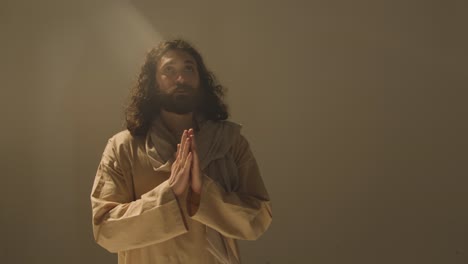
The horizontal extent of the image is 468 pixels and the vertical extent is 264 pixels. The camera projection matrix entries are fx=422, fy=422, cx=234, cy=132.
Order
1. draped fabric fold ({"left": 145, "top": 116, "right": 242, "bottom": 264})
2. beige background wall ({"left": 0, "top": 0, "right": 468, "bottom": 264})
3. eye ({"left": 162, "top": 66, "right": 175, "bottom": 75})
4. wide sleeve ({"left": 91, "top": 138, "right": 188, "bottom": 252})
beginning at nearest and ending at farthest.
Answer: wide sleeve ({"left": 91, "top": 138, "right": 188, "bottom": 252})
draped fabric fold ({"left": 145, "top": 116, "right": 242, "bottom": 264})
eye ({"left": 162, "top": 66, "right": 175, "bottom": 75})
beige background wall ({"left": 0, "top": 0, "right": 468, "bottom": 264})

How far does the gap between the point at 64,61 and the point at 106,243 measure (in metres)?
1.59

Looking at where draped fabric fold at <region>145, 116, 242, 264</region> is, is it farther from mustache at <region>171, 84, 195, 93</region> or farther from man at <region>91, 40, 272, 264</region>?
mustache at <region>171, 84, 195, 93</region>

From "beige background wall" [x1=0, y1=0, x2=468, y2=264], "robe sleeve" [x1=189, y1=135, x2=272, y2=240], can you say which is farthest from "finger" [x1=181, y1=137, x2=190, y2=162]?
"beige background wall" [x1=0, y1=0, x2=468, y2=264]

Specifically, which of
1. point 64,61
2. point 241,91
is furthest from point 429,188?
point 64,61

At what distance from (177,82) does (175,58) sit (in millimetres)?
98

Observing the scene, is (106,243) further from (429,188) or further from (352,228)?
(429,188)

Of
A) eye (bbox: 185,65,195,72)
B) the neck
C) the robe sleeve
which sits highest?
eye (bbox: 185,65,195,72)

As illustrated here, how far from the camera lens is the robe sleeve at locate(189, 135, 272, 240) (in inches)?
51.0

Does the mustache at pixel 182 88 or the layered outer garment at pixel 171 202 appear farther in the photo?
the mustache at pixel 182 88

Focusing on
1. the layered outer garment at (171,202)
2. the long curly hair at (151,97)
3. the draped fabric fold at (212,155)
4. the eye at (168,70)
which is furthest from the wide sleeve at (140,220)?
the eye at (168,70)

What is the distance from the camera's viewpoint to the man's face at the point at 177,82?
145cm

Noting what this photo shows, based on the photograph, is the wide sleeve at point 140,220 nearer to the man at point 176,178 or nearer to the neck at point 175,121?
the man at point 176,178

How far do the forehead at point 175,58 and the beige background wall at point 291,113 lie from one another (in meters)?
1.02

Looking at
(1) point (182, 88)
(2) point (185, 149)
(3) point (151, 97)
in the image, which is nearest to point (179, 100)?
(1) point (182, 88)
